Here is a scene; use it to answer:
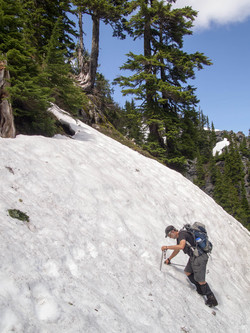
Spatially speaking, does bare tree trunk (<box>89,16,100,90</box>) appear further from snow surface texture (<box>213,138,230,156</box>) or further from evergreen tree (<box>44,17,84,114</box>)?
snow surface texture (<box>213,138,230,156</box>)

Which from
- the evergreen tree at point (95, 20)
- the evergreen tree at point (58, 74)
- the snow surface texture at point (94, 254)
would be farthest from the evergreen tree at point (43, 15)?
the snow surface texture at point (94, 254)

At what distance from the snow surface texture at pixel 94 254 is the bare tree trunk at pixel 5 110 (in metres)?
0.48

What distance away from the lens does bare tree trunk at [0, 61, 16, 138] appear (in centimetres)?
734

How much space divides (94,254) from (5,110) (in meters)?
5.62

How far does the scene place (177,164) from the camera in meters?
19.1

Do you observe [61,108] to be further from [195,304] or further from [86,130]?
[195,304]

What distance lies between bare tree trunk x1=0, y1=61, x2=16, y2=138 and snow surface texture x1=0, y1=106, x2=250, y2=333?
48 centimetres

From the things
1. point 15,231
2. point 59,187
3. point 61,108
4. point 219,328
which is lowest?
point 219,328

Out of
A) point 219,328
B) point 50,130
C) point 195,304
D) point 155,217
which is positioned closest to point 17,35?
point 50,130

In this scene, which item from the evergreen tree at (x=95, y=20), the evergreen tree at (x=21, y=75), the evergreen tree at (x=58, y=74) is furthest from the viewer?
the evergreen tree at (x=95, y=20)

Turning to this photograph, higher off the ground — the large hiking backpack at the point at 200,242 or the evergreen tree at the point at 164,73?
the evergreen tree at the point at 164,73

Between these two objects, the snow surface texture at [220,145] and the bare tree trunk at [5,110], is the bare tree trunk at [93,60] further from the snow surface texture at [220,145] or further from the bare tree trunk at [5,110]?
the snow surface texture at [220,145]

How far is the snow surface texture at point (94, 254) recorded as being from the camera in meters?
3.31

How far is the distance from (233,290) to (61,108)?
12104 millimetres
